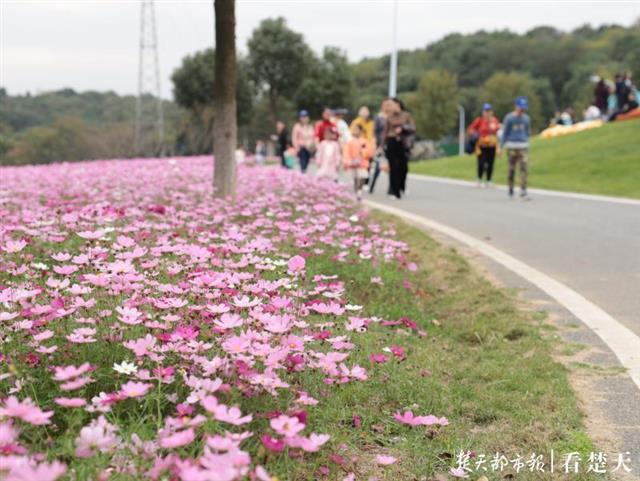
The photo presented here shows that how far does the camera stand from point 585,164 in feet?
75.0

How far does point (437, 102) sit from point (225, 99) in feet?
283

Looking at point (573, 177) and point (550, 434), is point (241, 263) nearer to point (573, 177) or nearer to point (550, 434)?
point (550, 434)

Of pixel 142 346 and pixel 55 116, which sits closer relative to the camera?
pixel 142 346

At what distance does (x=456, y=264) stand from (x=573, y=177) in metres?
14.7

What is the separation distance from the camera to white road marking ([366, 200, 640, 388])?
15.1 ft

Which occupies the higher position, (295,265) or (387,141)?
(387,141)

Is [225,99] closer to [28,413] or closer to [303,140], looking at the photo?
[28,413]

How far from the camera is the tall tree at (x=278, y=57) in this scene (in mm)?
62312

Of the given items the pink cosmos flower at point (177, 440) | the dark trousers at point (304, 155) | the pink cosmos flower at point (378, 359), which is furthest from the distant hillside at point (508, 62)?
the pink cosmos flower at point (177, 440)

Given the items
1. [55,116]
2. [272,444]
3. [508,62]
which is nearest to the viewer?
[272,444]

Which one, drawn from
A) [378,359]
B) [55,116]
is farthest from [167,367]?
[55,116]

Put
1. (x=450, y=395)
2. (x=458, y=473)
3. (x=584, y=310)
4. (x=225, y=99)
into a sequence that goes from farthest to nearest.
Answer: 1. (x=225, y=99)
2. (x=584, y=310)
3. (x=450, y=395)
4. (x=458, y=473)

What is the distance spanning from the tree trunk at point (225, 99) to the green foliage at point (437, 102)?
8529cm

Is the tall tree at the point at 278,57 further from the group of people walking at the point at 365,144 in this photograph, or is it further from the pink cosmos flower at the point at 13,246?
the pink cosmos flower at the point at 13,246
